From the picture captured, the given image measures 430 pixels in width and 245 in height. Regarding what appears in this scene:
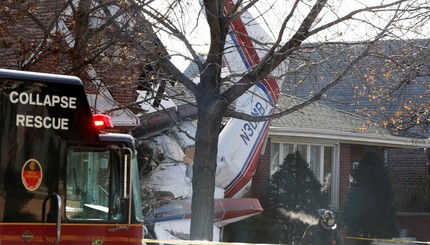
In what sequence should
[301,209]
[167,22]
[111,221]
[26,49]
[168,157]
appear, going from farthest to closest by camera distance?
[301,209] → [168,157] → [167,22] → [26,49] → [111,221]

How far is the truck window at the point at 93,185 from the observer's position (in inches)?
346

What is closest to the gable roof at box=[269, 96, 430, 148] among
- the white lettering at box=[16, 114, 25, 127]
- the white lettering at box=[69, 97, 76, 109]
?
the white lettering at box=[69, 97, 76, 109]

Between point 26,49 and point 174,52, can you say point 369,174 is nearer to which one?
point 174,52

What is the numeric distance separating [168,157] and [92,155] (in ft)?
31.6

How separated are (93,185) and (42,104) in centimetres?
92

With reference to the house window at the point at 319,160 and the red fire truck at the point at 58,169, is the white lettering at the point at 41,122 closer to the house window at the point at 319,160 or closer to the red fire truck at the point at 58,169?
the red fire truck at the point at 58,169

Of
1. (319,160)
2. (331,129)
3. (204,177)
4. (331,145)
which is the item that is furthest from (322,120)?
(204,177)

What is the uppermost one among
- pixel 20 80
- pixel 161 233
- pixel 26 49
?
pixel 26 49

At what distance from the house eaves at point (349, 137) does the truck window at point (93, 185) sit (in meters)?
13.6

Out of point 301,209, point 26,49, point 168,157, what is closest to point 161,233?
point 168,157

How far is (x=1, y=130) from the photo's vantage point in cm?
844

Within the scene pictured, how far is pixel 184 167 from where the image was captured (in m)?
18.6

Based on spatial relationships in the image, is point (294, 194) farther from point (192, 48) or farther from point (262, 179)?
point (192, 48)

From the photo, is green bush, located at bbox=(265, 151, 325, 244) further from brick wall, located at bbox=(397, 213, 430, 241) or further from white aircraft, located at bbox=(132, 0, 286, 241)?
brick wall, located at bbox=(397, 213, 430, 241)
